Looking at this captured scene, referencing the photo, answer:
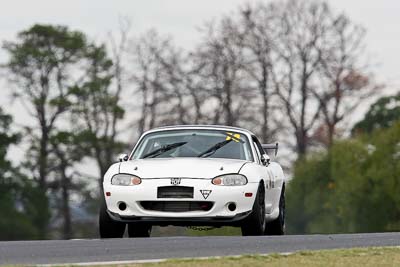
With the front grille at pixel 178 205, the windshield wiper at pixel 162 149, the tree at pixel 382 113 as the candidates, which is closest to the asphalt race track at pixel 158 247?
the front grille at pixel 178 205

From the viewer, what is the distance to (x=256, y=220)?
1694 centimetres

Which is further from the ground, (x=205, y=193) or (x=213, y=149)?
(x=213, y=149)

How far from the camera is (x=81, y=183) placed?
2857 inches

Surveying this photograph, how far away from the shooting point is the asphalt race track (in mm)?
12500

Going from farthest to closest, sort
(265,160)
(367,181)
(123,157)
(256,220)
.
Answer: (367,181) < (265,160) < (123,157) < (256,220)

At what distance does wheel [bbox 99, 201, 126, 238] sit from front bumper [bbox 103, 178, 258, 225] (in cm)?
20

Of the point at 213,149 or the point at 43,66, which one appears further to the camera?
the point at 43,66

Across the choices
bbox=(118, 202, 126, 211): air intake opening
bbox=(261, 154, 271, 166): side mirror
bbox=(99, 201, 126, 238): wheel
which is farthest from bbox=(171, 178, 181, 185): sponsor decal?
bbox=(261, 154, 271, 166): side mirror

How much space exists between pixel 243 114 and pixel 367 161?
7.00 metres

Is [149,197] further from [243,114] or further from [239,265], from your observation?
[243,114]

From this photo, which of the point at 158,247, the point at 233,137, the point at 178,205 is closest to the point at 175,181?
the point at 178,205

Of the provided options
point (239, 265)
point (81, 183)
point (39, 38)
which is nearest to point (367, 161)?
point (81, 183)

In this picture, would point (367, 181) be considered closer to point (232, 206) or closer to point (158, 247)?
point (232, 206)

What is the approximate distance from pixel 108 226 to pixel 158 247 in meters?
3.29
